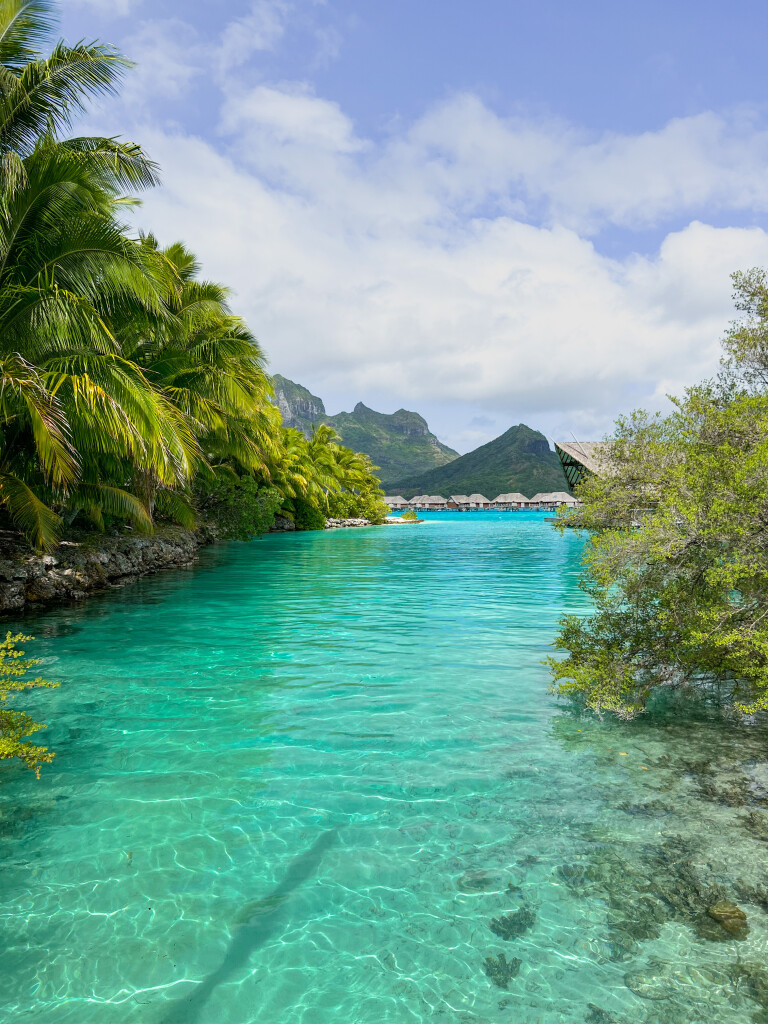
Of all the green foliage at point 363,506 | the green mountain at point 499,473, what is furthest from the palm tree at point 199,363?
the green mountain at point 499,473

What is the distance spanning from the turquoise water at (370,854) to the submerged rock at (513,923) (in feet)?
0.07

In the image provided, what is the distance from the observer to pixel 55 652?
825cm

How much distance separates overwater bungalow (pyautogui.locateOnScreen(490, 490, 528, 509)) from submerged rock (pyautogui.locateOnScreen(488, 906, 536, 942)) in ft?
351


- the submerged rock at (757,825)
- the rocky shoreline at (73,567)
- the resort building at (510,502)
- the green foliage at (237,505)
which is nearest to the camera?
the submerged rock at (757,825)

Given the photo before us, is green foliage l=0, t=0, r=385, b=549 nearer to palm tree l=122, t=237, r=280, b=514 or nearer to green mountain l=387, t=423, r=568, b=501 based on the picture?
palm tree l=122, t=237, r=280, b=514

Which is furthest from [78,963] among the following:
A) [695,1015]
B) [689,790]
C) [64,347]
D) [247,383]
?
[247,383]

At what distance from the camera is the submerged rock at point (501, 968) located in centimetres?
261

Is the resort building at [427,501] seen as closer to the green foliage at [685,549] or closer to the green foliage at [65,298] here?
the green foliage at [65,298]

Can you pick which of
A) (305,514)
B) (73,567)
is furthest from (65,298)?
(305,514)

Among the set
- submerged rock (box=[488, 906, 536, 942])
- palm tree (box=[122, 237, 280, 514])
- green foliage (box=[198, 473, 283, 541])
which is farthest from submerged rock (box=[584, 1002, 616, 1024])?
green foliage (box=[198, 473, 283, 541])

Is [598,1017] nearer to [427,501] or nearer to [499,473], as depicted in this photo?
[427,501]

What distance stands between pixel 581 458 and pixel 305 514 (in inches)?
819

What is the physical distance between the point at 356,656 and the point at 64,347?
6479 mm

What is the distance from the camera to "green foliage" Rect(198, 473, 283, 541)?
83.1ft
